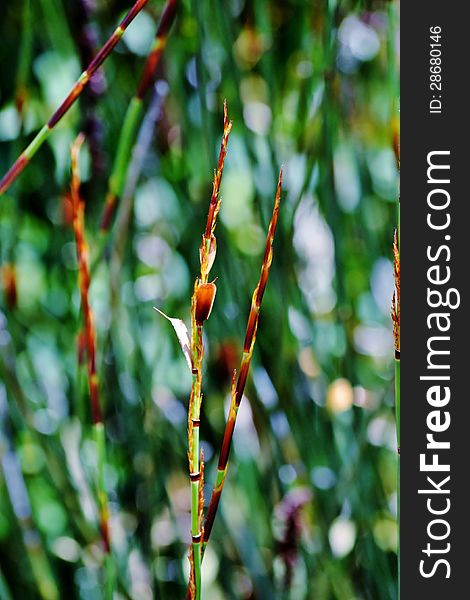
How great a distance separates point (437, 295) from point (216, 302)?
0.36 feet

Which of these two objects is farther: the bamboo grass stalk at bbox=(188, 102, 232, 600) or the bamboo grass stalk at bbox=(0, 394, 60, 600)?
the bamboo grass stalk at bbox=(0, 394, 60, 600)

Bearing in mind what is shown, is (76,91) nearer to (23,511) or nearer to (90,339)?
(90,339)

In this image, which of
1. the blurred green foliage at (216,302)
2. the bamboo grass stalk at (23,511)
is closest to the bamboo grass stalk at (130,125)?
the blurred green foliage at (216,302)

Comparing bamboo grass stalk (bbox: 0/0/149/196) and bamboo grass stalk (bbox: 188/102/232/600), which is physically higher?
bamboo grass stalk (bbox: 0/0/149/196)

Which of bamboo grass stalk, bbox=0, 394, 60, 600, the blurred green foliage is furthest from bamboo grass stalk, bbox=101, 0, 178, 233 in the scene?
bamboo grass stalk, bbox=0, 394, 60, 600

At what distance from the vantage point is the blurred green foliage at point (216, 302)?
0.34 meters

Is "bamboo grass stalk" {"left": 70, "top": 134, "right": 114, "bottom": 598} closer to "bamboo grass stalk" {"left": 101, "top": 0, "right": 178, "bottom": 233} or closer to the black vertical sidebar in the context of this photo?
"bamboo grass stalk" {"left": 101, "top": 0, "right": 178, "bottom": 233}

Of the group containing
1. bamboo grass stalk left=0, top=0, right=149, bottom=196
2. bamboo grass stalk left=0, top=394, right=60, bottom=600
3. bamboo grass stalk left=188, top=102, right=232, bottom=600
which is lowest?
bamboo grass stalk left=0, top=394, right=60, bottom=600

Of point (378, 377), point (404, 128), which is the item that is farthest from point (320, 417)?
point (404, 128)

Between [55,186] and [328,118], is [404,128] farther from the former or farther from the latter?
[55,186]

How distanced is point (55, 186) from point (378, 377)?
193 mm

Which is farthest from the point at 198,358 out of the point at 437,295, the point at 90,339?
the point at 437,295

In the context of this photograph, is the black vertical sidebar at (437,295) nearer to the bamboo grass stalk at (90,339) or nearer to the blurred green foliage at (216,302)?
the blurred green foliage at (216,302)

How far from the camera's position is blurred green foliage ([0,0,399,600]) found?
0.34m
